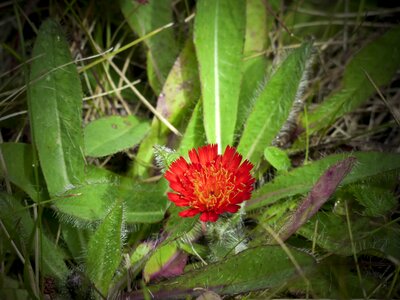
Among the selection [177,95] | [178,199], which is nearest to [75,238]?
[178,199]

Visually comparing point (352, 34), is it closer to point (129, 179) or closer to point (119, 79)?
point (119, 79)

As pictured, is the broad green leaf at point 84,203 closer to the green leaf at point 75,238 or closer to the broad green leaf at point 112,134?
the green leaf at point 75,238

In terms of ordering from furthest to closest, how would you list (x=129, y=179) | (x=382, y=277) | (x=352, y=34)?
(x=352, y=34) → (x=129, y=179) → (x=382, y=277)

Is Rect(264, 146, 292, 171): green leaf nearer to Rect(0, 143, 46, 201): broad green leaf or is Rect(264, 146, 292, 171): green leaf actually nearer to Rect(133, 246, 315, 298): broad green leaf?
Rect(133, 246, 315, 298): broad green leaf

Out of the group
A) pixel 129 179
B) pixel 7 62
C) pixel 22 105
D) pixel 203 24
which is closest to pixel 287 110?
pixel 203 24

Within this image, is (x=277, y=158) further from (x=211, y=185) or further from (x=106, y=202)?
(x=106, y=202)

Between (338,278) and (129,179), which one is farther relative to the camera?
(129,179)
